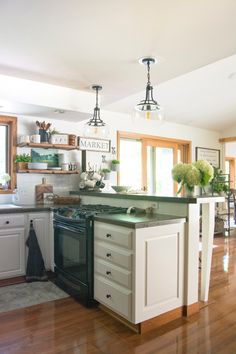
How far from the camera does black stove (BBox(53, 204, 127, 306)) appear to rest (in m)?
2.65

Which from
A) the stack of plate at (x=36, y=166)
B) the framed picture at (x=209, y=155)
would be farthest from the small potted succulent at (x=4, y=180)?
the framed picture at (x=209, y=155)

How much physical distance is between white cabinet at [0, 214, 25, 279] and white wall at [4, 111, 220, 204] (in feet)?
2.51

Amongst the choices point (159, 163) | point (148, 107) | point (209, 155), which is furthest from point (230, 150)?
point (148, 107)

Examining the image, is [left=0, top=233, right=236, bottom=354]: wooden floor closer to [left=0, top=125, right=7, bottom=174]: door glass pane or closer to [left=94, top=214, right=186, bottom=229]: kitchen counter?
[left=94, top=214, right=186, bottom=229]: kitchen counter

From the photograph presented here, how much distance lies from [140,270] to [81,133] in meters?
2.87

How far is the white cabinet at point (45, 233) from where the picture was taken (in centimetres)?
344

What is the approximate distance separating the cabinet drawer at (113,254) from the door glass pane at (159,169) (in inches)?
126

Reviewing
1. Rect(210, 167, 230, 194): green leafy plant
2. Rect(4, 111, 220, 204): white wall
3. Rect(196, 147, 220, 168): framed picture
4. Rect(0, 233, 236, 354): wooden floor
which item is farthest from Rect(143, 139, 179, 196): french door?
Rect(0, 233, 236, 354): wooden floor

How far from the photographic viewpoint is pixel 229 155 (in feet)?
32.0

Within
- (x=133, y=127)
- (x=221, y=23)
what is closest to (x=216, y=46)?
(x=221, y=23)

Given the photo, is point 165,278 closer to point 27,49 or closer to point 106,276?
point 106,276

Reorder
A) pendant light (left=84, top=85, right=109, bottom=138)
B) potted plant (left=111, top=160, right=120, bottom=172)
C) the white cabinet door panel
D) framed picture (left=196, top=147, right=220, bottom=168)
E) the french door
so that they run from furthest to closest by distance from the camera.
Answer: framed picture (left=196, top=147, right=220, bottom=168) < the french door < potted plant (left=111, top=160, right=120, bottom=172) < pendant light (left=84, top=85, right=109, bottom=138) < the white cabinet door panel

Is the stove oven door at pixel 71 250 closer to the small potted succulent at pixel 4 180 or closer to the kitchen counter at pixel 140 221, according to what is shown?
the kitchen counter at pixel 140 221

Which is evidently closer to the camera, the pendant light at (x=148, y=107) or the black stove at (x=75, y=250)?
the black stove at (x=75, y=250)
